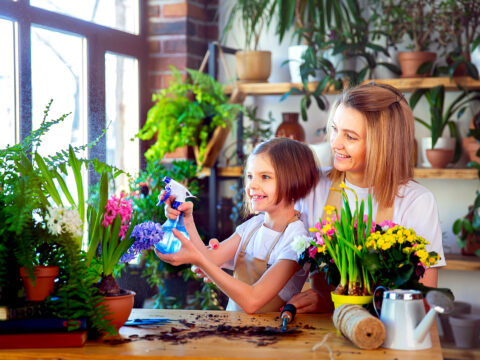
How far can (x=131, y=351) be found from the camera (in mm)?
1281

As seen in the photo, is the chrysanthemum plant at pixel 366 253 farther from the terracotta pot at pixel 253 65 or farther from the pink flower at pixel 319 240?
the terracotta pot at pixel 253 65

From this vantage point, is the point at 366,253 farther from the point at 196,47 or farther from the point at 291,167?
the point at 196,47

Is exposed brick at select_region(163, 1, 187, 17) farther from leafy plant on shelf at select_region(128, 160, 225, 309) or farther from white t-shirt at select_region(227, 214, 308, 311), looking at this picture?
white t-shirt at select_region(227, 214, 308, 311)

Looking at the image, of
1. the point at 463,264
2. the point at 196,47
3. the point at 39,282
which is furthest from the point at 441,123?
the point at 39,282

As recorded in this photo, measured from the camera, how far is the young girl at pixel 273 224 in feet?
5.89

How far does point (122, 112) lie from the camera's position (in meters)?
3.40

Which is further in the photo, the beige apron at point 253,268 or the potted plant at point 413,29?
the potted plant at point 413,29

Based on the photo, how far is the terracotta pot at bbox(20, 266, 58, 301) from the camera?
1313mm

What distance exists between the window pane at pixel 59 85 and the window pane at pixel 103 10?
116 millimetres

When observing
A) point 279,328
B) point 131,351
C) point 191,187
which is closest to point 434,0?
point 191,187

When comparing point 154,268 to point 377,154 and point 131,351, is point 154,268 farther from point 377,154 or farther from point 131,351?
point 131,351

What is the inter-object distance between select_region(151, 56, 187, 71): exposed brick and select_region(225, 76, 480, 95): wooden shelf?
307 mm

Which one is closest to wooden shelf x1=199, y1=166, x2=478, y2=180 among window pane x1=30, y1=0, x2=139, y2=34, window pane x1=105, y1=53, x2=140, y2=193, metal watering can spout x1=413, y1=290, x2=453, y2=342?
window pane x1=105, y1=53, x2=140, y2=193

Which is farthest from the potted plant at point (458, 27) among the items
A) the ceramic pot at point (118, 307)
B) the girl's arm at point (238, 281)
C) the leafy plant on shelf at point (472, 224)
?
the ceramic pot at point (118, 307)
